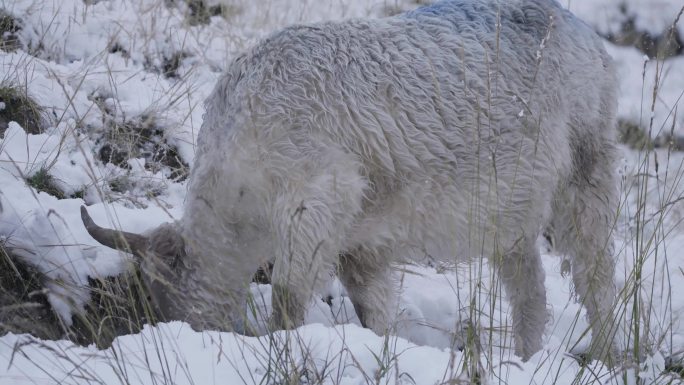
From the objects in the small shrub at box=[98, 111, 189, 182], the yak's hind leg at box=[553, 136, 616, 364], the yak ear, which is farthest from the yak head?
the yak's hind leg at box=[553, 136, 616, 364]

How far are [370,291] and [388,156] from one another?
993mm

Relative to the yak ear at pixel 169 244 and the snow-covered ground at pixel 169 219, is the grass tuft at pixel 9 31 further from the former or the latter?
the yak ear at pixel 169 244

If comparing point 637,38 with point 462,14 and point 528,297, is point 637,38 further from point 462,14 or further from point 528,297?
point 462,14

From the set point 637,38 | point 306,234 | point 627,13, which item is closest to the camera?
point 306,234

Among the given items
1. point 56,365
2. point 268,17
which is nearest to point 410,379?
point 56,365

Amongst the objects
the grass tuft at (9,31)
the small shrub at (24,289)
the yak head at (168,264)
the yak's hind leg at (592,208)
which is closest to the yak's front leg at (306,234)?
the yak head at (168,264)

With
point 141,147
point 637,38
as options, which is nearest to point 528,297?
point 141,147

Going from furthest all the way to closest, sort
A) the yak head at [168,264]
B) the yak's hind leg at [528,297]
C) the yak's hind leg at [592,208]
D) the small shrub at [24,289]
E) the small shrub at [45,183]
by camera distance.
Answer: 1. the yak's hind leg at [528,297]
2. the small shrub at [45,183]
3. the yak's hind leg at [592,208]
4. the small shrub at [24,289]
5. the yak head at [168,264]

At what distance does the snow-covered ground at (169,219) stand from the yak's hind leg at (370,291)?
0.10m

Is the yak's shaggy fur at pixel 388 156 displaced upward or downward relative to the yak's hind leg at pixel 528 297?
upward

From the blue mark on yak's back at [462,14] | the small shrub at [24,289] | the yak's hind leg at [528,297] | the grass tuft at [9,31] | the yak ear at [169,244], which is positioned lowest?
the yak's hind leg at [528,297]

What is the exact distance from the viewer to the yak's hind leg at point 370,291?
180 inches

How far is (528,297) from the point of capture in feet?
16.4

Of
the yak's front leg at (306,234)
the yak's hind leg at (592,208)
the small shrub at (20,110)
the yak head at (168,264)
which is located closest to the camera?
the yak's front leg at (306,234)
